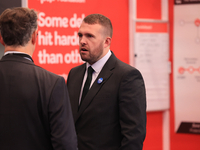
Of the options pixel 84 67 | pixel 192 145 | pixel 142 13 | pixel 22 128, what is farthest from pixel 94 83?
pixel 192 145

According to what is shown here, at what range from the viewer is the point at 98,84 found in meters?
1.85

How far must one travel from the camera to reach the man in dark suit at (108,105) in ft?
5.70

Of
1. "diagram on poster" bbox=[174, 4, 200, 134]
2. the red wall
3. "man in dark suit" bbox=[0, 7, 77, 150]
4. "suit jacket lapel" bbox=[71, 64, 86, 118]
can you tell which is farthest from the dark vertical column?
"diagram on poster" bbox=[174, 4, 200, 134]

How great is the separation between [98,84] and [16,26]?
758 millimetres

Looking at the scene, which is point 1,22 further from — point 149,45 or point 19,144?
point 149,45

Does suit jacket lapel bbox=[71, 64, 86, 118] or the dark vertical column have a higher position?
the dark vertical column

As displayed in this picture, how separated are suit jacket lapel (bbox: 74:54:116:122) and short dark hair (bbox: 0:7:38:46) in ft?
2.19

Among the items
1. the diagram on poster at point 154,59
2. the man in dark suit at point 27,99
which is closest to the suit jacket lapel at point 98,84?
the man in dark suit at point 27,99

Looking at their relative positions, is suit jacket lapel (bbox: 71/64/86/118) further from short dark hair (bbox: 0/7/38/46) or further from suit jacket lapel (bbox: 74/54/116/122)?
short dark hair (bbox: 0/7/38/46)

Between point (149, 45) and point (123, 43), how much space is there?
39cm

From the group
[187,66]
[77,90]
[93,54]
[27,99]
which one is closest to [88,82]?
[77,90]

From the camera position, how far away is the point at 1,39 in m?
1.37

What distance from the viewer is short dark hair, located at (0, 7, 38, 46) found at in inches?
51.0

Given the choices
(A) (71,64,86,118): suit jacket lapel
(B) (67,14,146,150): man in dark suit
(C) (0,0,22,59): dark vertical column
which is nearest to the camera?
(B) (67,14,146,150): man in dark suit
